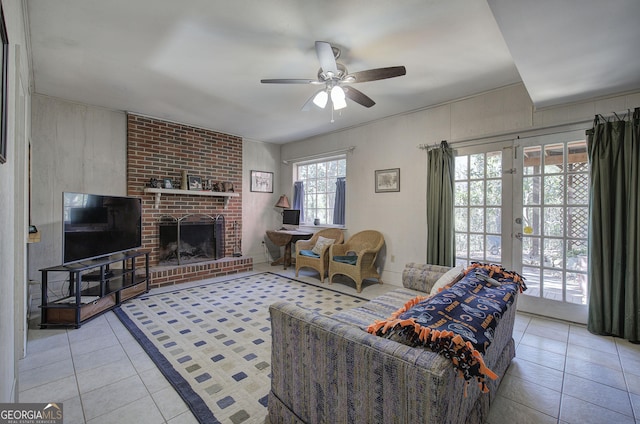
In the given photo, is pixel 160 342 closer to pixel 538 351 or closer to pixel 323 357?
pixel 323 357

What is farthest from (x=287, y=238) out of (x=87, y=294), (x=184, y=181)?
(x=87, y=294)

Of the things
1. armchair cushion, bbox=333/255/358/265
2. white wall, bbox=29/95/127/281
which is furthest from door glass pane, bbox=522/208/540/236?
white wall, bbox=29/95/127/281

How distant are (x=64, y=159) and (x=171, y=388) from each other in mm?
3422

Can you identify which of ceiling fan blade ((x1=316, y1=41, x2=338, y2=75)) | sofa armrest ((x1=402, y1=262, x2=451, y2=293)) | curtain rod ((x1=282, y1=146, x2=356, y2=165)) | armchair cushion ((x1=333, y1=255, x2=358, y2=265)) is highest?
ceiling fan blade ((x1=316, y1=41, x2=338, y2=75))

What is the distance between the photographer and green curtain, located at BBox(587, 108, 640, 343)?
2.39 meters

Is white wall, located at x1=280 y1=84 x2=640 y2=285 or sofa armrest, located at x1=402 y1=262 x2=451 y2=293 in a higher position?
white wall, located at x1=280 y1=84 x2=640 y2=285

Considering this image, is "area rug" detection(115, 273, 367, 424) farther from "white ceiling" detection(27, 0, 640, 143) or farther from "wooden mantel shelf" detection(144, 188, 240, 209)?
"white ceiling" detection(27, 0, 640, 143)

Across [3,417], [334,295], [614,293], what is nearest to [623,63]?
[614,293]

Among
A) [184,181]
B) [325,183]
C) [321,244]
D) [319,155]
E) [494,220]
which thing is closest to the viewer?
[494,220]

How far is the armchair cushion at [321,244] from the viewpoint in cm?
442

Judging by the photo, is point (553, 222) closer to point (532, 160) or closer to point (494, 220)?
point (494, 220)

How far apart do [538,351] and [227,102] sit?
409 centimetres

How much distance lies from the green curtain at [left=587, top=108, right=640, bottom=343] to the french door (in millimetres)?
148

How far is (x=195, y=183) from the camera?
4.60m
